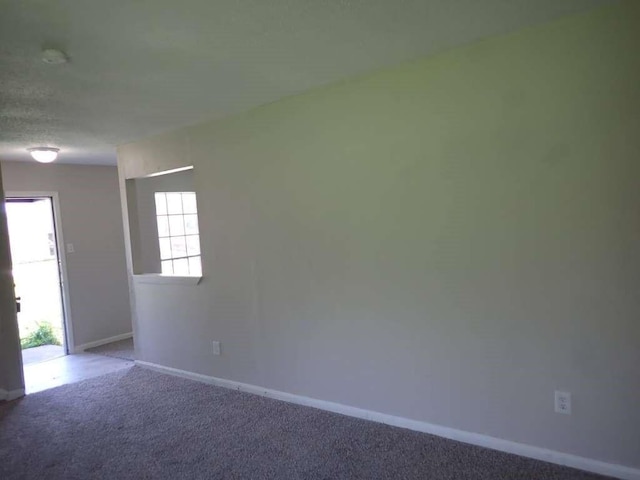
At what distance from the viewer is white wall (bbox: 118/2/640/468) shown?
2.01 metres

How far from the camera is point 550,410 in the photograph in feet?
7.23

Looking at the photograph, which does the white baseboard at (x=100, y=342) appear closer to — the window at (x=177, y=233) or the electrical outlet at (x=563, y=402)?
the window at (x=177, y=233)

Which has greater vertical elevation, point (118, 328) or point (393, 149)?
point (393, 149)

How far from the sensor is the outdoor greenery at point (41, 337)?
628 cm

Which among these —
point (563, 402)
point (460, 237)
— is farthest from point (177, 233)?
point (563, 402)

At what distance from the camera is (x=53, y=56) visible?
2039 mm

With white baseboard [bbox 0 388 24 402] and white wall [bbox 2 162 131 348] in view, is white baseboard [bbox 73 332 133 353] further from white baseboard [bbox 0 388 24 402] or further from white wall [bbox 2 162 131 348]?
white baseboard [bbox 0 388 24 402]

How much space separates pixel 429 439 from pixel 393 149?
5.83 ft

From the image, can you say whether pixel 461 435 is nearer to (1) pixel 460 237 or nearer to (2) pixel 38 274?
(1) pixel 460 237

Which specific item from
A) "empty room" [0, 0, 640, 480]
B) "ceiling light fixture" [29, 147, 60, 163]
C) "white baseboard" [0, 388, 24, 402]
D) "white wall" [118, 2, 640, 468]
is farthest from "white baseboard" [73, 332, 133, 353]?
"white wall" [118, 2, 640, 468]

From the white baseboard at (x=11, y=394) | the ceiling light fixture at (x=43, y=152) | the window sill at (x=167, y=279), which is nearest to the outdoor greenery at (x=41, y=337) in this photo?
the white baseboard at (x=11, y=394)

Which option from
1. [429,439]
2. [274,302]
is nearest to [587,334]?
[429,439]

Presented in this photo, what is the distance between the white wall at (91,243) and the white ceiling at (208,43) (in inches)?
97.3

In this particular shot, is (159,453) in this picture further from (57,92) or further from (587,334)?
(587,334)
